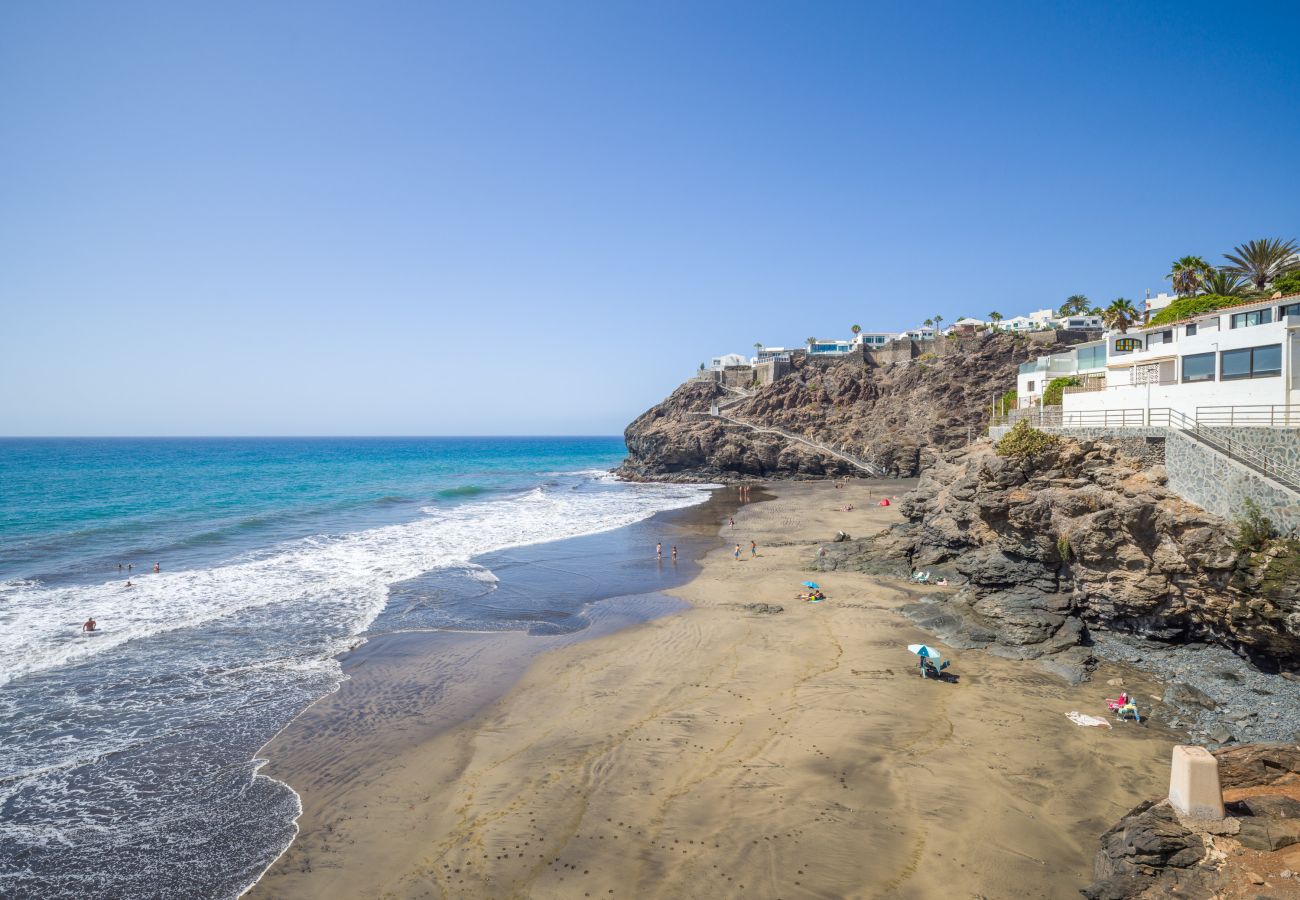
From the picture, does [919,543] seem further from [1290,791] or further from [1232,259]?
[1232,259]

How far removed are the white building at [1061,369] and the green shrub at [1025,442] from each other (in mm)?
10649

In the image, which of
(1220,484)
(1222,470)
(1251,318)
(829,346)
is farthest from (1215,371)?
(829,346)

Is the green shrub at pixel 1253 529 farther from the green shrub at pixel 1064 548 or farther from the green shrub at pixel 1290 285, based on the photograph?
the green shrub at pixel 1290 285

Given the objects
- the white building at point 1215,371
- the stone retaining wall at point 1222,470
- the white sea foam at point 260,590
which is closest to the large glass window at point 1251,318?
the white building at point 1215,371

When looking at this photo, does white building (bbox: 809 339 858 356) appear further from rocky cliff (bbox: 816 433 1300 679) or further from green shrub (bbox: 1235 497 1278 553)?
green shrub (bbox: 1235 497 1278 553)

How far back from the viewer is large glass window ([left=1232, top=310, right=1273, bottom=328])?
20797mm

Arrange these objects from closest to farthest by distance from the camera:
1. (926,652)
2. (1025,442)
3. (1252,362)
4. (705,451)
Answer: (926,652) < (1252,362) < (1025,442) < (705,451)

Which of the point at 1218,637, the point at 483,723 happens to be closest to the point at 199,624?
the point at 483,723

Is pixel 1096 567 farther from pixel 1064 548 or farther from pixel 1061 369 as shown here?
pixel 1061 369

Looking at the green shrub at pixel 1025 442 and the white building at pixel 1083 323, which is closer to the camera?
the green shrub at pixel 1025 442

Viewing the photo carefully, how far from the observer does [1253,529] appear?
53.9 feet

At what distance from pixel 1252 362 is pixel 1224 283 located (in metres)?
22.2

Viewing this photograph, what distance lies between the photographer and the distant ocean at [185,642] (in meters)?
11.4

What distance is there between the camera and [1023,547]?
22.6 m
